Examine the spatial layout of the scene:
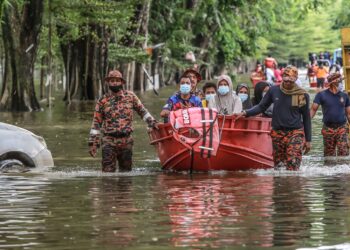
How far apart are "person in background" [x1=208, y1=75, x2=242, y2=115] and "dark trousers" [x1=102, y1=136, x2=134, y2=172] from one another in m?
1.62

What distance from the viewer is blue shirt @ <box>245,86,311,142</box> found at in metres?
18.0

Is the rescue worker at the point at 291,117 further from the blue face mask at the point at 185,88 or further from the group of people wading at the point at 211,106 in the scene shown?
the blue face mask at the point at 185,88

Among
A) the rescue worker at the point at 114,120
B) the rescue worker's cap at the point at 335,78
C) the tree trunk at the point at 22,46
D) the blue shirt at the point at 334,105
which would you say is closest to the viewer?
the rescue worker at the point at 114,120

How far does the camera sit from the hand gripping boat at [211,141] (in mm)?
18500

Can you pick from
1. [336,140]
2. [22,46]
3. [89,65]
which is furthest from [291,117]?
[89,65]

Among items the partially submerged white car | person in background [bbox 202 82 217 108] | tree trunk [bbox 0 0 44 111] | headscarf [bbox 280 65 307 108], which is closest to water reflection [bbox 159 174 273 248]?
headscarf [bbox 280 65 307 108]

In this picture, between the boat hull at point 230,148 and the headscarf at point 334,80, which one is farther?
the headscarf at point 334,80

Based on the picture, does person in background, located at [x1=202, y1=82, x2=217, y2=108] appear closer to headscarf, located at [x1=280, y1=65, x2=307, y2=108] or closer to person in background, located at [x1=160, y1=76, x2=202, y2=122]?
person in background, located at [x1=160, y1=76, x2=202, y2=122]

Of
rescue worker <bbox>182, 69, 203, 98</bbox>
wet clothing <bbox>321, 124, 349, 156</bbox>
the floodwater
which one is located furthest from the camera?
wet clothing <bbox>321, 124, 349, 156</bbox>

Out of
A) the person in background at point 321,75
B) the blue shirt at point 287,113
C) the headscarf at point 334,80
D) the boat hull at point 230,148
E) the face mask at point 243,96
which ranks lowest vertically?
the boat hull at point 230,148

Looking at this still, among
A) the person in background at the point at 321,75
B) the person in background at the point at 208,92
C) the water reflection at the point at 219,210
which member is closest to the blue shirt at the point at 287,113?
the water reflection at the point at 219,210

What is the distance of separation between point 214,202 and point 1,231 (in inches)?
125

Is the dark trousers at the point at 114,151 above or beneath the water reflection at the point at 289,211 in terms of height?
above

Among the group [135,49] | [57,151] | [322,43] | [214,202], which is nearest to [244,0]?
[135,49]
